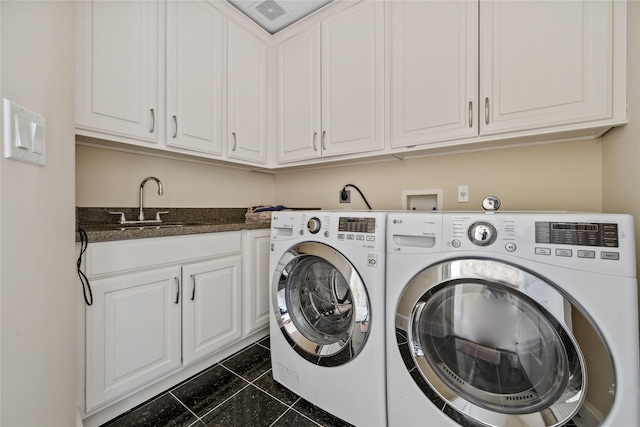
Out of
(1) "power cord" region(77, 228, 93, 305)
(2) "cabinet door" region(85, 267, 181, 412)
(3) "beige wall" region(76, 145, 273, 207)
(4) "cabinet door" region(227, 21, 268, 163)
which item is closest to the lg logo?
(2) "cabinet door" region(85, 267, 181, 412)

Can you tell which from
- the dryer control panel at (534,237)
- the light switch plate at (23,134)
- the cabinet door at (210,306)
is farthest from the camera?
the cabinet door at (210,306)

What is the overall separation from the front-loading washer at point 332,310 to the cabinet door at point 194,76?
832 mm

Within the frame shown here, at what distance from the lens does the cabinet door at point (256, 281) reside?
1.72m

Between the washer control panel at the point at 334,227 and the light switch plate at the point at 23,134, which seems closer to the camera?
the light switch plate at the point at 23,134

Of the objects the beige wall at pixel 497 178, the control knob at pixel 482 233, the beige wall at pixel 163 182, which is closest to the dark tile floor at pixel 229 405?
the control knob at pixel 482 233

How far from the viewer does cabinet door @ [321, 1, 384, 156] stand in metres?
1.61

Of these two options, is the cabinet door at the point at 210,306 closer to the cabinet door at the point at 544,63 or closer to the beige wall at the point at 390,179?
the beige wall at the point at 390,179

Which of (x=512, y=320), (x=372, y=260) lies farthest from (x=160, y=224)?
(x=512, y=320)

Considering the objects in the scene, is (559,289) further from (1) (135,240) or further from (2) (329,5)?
(2) (329,5)

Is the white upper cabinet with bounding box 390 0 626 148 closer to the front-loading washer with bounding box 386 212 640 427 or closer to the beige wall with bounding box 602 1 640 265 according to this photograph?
the beige wall with bounding box 602 1 640 265

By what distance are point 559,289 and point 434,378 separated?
1.66 ft

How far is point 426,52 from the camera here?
1438mm

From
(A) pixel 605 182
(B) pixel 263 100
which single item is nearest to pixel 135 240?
(B) pixel 263 100

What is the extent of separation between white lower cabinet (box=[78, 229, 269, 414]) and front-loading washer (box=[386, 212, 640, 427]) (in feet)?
3.38
